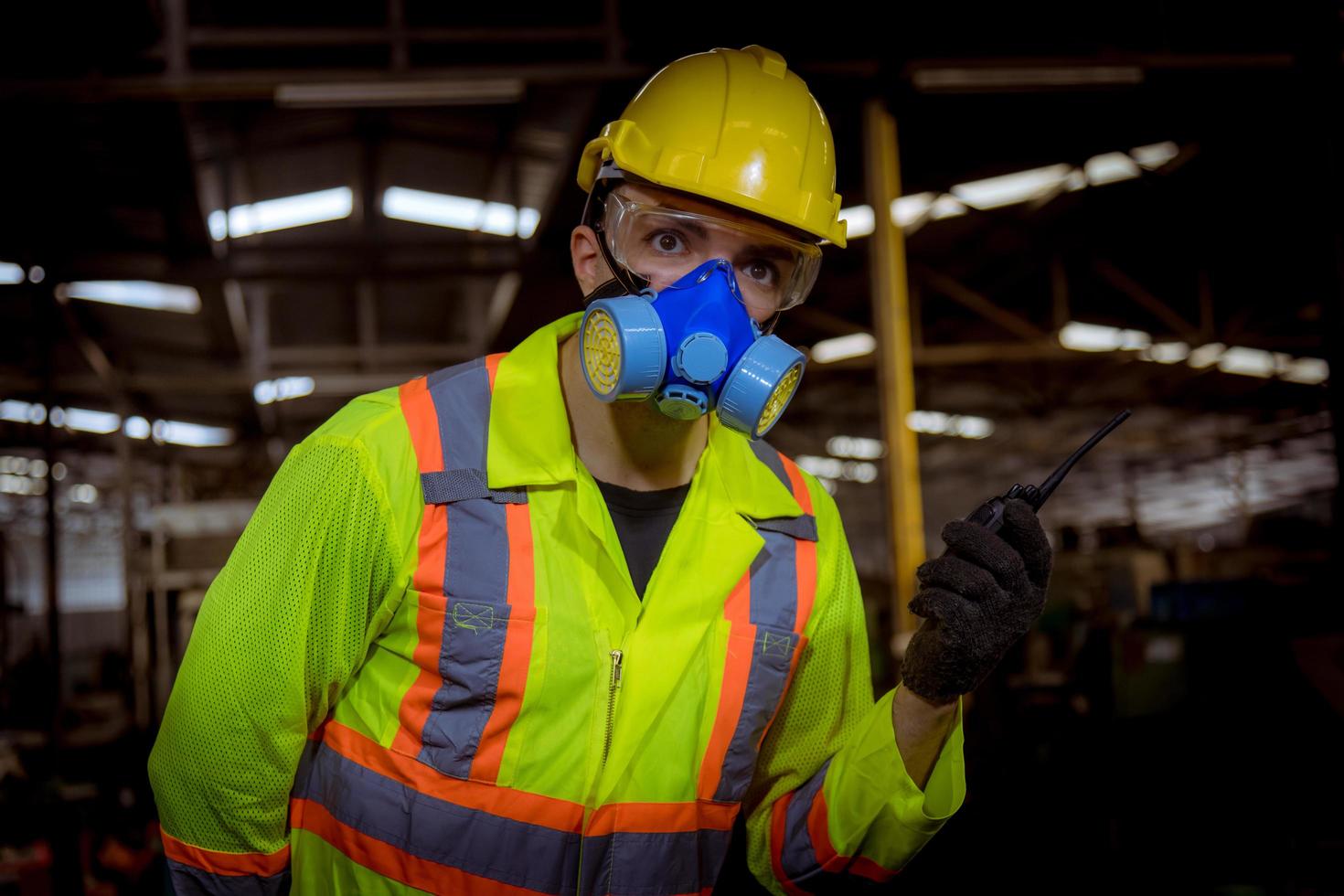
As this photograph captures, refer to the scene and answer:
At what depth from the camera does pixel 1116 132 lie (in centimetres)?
768

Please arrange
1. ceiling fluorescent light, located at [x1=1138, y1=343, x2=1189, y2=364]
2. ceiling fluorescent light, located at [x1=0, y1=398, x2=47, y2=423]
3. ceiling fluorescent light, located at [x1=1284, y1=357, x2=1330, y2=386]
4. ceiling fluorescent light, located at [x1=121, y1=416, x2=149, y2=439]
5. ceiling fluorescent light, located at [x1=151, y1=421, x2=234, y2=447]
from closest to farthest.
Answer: ceiling fluorescent light, located at [x1=1138, y1=343, x2=1189, y2=364] < ceiling fluorescent light, located at [x1=0, y1=398, x2=47, y2=423] < ceiling fluorescent light, located at [x1=1284, y1=357, x2=1330, y2=386] < ceiling fluorescent light, located at [x1=151, y1=421, x2=234, y2=447] < ceiling fluorescent light, located at [x1=121, y1=416, x2=149, y2=439]

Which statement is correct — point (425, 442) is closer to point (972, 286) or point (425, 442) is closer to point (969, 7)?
point (969, 7)

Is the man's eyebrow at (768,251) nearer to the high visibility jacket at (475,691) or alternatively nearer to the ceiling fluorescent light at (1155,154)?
the high visibility jacket at (475,691)

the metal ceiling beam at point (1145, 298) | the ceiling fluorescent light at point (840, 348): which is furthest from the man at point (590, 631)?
the ceiling fluorescent light at point (840, 348)

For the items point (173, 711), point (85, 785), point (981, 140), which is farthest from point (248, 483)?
point (173, 711)

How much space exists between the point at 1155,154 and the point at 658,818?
8.74 m

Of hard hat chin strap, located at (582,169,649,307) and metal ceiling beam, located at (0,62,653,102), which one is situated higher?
metal ceiling beam, located at (0,62,653,102)

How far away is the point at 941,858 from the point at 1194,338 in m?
8.18

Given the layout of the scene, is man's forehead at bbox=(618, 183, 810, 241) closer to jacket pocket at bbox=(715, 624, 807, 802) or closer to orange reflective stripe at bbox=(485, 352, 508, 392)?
orange reflective stripe at bbox=(485, 352, 508, 392)

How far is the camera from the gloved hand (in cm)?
147

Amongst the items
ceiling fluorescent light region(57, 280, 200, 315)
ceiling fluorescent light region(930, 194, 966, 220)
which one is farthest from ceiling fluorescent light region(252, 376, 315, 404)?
ceiling fluorescent light region(930, 194, 966, 220)

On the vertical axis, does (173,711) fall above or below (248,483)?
below

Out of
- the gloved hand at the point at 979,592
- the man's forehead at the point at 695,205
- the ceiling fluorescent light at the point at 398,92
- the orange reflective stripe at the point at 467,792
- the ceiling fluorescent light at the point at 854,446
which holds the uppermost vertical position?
the ceiling fluorescent light at the point at 398,92

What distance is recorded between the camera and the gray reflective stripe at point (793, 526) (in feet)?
5.95
